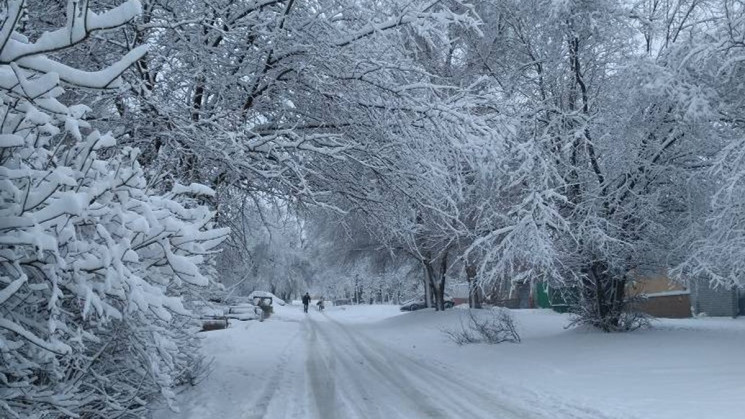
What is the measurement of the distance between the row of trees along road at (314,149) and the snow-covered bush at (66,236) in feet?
→ 0.05

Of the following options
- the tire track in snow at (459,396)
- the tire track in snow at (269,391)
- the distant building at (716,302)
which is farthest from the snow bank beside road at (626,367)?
the distant building at (716,302)

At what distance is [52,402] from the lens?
3.95m

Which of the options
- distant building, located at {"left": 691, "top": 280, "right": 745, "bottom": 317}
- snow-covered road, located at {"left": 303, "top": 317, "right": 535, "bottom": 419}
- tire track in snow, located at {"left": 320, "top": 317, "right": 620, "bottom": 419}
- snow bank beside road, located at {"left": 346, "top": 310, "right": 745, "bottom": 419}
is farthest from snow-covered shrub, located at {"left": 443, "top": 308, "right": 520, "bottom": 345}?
distant building, located at {"left": 691, "top": 280, "right": 745, "bottom": 317}

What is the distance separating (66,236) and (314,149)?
4213 millimetres

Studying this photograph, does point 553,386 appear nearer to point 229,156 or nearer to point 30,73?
point 229,156

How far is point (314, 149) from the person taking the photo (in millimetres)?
7551

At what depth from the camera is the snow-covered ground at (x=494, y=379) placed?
7984 millimetres

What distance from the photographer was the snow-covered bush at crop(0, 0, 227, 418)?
317cm

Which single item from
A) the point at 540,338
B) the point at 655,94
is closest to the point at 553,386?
the point at 655,94

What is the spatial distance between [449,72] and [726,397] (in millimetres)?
8046

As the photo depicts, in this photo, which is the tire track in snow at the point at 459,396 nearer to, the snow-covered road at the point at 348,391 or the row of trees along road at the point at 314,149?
the snow-covered road at the point at 348,391

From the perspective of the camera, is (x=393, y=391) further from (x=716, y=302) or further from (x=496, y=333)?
(x=716, y=302)

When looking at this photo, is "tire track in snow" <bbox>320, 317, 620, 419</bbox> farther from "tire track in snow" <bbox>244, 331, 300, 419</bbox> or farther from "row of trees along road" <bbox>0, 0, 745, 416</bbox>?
"row of trees along road" <bbox>0, 0, 745, 416</bbox>

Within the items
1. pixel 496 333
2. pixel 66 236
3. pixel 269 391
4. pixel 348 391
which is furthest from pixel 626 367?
pixel 66 236
